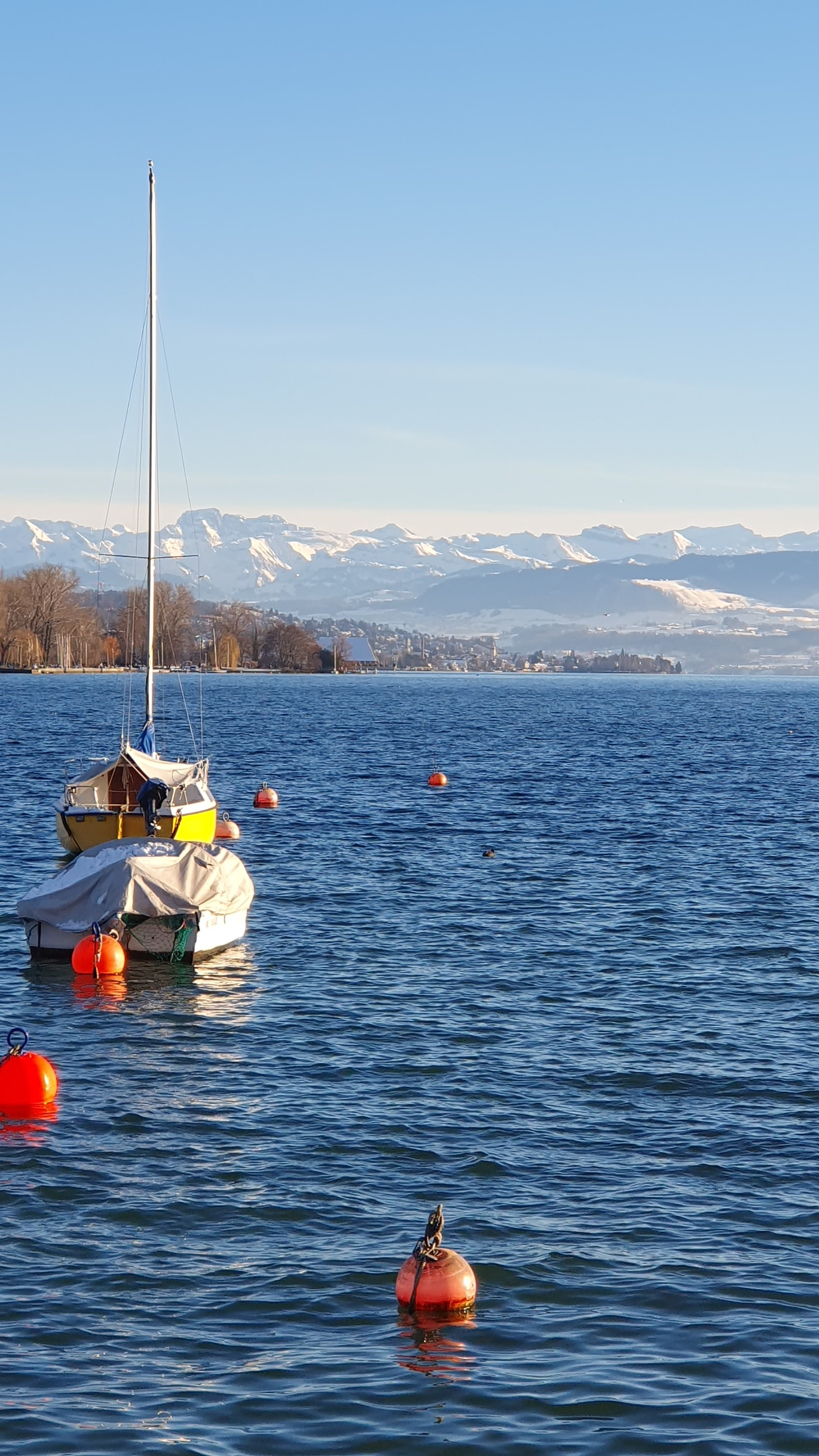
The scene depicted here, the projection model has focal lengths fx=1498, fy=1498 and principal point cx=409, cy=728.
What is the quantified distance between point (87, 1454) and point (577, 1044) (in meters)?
15.7

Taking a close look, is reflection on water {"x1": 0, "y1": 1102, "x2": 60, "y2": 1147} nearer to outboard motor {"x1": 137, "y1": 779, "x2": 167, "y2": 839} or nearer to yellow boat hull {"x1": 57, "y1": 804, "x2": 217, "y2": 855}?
outboard motor {"x1": 137, "y1": 779, "x2": 167, "y2": 839}

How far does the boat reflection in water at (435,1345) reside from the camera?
15750 mm

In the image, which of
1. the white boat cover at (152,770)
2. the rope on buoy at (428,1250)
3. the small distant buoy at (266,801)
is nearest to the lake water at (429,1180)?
the rope on buoy at (428,1250)

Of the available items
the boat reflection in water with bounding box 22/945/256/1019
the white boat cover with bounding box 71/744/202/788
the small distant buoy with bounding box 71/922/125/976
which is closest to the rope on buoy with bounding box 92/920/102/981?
the small distant buoy with bounding box 71/922/125/976

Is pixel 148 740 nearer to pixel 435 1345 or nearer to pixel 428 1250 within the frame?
pixel 428 1250

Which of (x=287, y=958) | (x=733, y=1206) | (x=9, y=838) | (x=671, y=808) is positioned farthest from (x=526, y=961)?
(x=671, y=808)

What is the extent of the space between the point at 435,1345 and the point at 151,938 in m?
19.3

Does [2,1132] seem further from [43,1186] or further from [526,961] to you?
[526,961]

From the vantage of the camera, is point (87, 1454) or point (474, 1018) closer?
point (87, 1454)

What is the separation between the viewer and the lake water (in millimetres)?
15102

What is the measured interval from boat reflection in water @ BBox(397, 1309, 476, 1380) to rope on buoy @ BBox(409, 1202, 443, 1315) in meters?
0.18

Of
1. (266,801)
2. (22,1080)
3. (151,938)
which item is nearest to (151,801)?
(151,938)

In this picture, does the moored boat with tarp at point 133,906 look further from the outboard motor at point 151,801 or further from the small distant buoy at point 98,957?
the outboard motor at point 151,801

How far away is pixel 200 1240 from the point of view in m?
18.8
